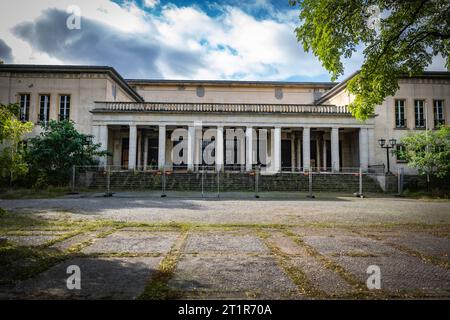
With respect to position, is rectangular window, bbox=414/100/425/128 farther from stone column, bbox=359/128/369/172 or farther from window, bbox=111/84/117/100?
window, bbox=111/84/117/100

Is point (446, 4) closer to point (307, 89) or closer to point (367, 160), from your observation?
point (367, 160)

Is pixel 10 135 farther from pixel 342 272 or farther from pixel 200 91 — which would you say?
pixel 200 91

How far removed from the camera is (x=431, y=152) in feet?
59.1

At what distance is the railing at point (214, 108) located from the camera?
23.8 metres

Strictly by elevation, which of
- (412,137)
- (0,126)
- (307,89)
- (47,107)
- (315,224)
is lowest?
(315,224)

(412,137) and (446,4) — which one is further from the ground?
(446,4)

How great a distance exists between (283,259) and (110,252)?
81.1 inches

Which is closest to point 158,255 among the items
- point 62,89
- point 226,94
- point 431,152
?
point 431,152

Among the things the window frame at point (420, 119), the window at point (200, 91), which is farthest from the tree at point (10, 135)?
the window at point (200, 91)

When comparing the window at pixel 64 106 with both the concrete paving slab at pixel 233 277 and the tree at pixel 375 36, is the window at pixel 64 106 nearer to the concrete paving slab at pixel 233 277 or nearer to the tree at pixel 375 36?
the tree at pixel 375 36

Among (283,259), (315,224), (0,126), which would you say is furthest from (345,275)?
(0,126)

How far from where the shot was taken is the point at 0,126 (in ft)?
12.6

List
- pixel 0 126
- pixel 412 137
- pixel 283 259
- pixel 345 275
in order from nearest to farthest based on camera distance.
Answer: pixel 345 275
pixel 283 259
pixel 0 126
pixel 412 137

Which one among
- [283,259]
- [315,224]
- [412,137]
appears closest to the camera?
[283,259]
